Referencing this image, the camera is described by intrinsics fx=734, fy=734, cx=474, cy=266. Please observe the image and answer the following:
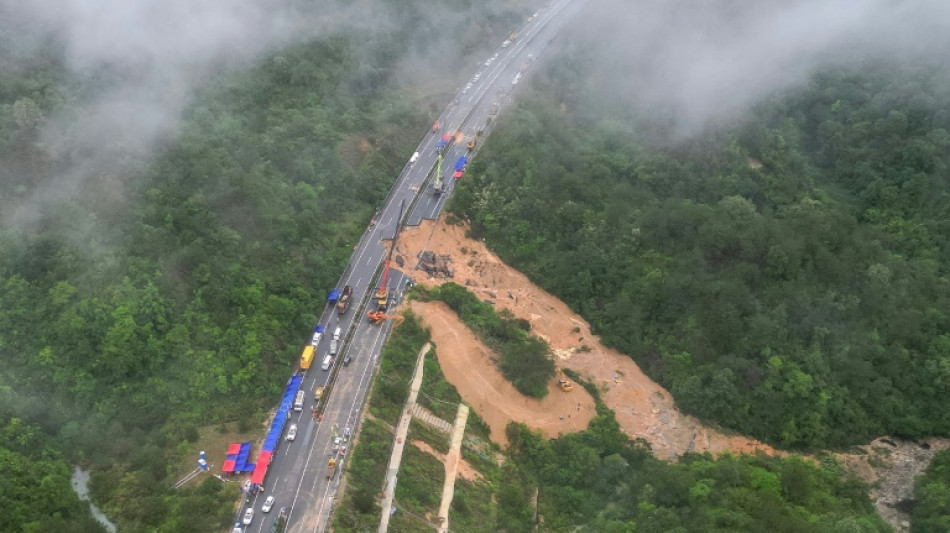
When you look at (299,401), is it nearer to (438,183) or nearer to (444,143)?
(438,183)

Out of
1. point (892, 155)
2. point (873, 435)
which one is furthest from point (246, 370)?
point (892, 155)

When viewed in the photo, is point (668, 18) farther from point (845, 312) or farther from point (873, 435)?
point (873, 435)

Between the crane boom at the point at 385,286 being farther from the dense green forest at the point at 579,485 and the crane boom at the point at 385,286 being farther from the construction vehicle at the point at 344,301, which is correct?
the dense green forest at the point at 579,485

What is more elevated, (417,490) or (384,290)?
(384,290)

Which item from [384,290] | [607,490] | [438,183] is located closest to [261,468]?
[384,290]

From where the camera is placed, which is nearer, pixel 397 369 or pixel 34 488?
pixel 34 488

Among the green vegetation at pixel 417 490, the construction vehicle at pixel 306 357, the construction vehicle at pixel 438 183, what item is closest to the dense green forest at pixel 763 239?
the construction vehicle at pixel 438 183
